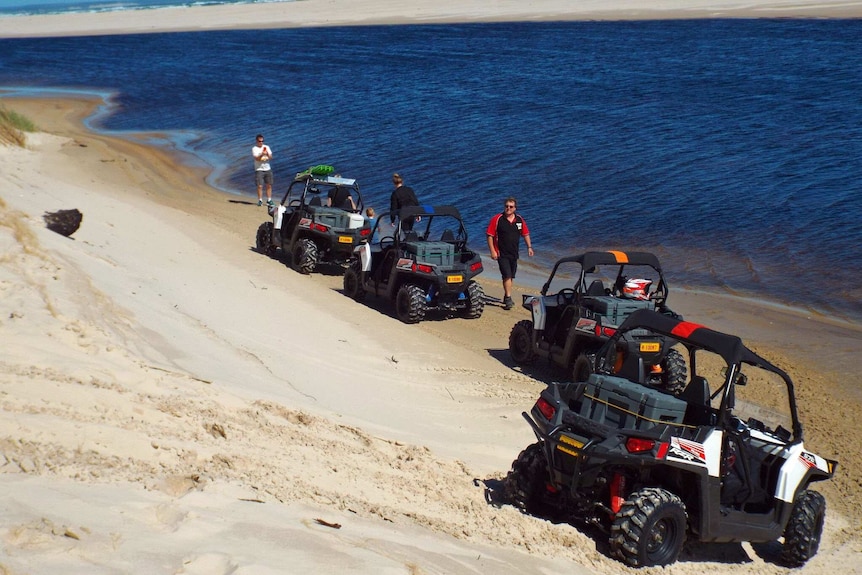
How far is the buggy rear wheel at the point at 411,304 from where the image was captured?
12.6 m

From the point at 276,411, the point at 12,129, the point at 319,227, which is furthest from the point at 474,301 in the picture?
the point at 12,129

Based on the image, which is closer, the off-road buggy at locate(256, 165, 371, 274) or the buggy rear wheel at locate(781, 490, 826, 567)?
the buggy rear wheel at locate(781, 490, 826, 567)

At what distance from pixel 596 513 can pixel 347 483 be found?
162 cm

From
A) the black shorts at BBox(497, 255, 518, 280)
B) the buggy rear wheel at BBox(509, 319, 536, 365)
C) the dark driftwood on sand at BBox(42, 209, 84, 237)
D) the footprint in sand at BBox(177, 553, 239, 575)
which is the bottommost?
the footprint in sand at BBox(177, 553, 239, 575)

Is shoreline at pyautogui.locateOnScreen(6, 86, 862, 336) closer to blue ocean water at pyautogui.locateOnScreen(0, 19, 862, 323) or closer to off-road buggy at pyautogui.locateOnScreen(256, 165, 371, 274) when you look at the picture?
blue ocean water at pyautogui.locateOnScreen(0, 19, 862, 323)

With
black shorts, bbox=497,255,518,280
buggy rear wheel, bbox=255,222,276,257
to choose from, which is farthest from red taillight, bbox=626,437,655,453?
buggy rear wheel, bbox=255,222,276,257

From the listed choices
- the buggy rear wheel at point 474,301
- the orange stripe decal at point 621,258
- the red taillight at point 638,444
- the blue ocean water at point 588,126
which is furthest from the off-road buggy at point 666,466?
the blue ocean water at point 588,126

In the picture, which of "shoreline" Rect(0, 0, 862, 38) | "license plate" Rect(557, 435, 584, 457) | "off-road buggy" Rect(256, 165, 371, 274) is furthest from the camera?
"shoreline" Rect(0, 0, 862, 38)

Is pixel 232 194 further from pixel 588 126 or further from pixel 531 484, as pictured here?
pixel 531 484

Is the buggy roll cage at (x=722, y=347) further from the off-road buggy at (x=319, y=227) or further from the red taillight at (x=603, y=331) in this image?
the off-road buggy at (x=319, y=227)

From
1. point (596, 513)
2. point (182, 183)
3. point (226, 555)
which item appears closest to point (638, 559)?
point (596, 513)

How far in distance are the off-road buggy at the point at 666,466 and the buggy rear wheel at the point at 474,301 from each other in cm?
588

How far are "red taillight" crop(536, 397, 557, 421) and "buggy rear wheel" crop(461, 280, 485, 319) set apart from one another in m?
6.25

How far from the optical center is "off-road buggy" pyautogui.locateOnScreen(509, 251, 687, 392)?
989 centimetres
